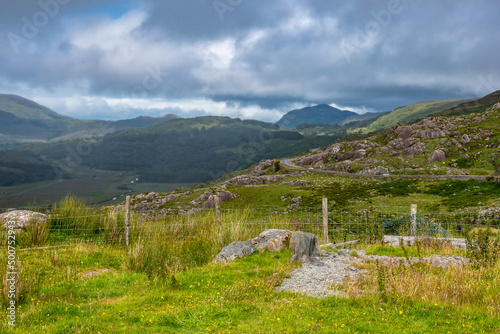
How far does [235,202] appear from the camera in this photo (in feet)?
144

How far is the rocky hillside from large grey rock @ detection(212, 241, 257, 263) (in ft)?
148

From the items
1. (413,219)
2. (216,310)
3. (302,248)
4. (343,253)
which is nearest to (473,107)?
(413,219)

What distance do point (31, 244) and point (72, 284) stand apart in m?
7.24

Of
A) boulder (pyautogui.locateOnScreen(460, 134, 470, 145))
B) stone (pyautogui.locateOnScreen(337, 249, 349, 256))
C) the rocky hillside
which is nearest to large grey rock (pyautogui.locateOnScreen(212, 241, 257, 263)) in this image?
stone (pyautogui.locateOnScreen(337, 249, 349, 256))

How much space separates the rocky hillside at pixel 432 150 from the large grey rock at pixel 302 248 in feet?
146

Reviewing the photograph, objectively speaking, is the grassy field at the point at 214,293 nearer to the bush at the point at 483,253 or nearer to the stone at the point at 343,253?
the bush at the point at 483,253

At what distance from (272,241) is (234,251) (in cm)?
190

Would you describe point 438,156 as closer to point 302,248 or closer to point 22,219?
point 302,248

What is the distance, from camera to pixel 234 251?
1337 centimetres

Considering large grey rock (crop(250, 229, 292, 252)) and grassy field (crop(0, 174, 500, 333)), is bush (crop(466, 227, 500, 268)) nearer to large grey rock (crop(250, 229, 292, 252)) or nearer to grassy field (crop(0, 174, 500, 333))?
grassy field (crop(0, 174, 500, 333))

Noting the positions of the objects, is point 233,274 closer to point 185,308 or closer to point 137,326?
point 185,308

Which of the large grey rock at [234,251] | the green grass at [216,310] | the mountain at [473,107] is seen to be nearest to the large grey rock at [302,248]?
the green grass at [216,310]

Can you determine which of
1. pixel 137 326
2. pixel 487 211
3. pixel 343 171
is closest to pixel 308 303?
pixel 137 326

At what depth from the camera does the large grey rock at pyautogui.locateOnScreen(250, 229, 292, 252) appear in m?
14.2
